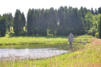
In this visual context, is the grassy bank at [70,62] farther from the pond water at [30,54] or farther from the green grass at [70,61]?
the pond water at [30,54]

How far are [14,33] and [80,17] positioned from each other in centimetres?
3769

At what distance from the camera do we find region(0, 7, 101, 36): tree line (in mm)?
116812

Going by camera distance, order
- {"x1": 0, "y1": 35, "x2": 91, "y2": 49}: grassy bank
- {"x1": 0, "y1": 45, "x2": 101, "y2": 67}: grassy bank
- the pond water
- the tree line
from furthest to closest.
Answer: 1. the tree line
2. {"x1": 0, "y1": 35, "x2": 91, "y2": 49}: grassy bank
3. the pond water
4. {"x1": 0, "y1": 45, "x2": 101, "y2": 67}: grassy bank

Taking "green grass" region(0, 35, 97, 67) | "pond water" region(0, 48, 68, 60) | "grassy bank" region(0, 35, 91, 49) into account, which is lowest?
"grassy bank" region(0, 35, 91, 49)

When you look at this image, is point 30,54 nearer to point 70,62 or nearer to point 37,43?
point 70,62

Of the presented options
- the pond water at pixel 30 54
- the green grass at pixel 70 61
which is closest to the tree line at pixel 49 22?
the pond water at pixel 30 54

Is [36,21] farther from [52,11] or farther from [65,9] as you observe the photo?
[65,9]

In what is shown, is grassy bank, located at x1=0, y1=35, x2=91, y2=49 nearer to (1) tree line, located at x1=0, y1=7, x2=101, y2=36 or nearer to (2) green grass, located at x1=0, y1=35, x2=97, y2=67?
(2) green grass, located at x1=0, y1=35, x2=97, y2=67

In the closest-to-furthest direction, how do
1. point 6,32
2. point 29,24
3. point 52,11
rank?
1. point 6,32
2. point 29,24
3. point 52,11

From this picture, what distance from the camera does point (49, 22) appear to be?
124 metres

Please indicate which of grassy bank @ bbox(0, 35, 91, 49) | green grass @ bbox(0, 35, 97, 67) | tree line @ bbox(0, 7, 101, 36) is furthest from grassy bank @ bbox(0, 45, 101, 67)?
tree line @ bbox(0, 7, 101, 36)

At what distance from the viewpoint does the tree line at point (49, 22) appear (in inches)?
4599

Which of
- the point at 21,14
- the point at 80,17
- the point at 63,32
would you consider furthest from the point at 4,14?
the point at 80,17

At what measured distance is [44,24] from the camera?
122 m
